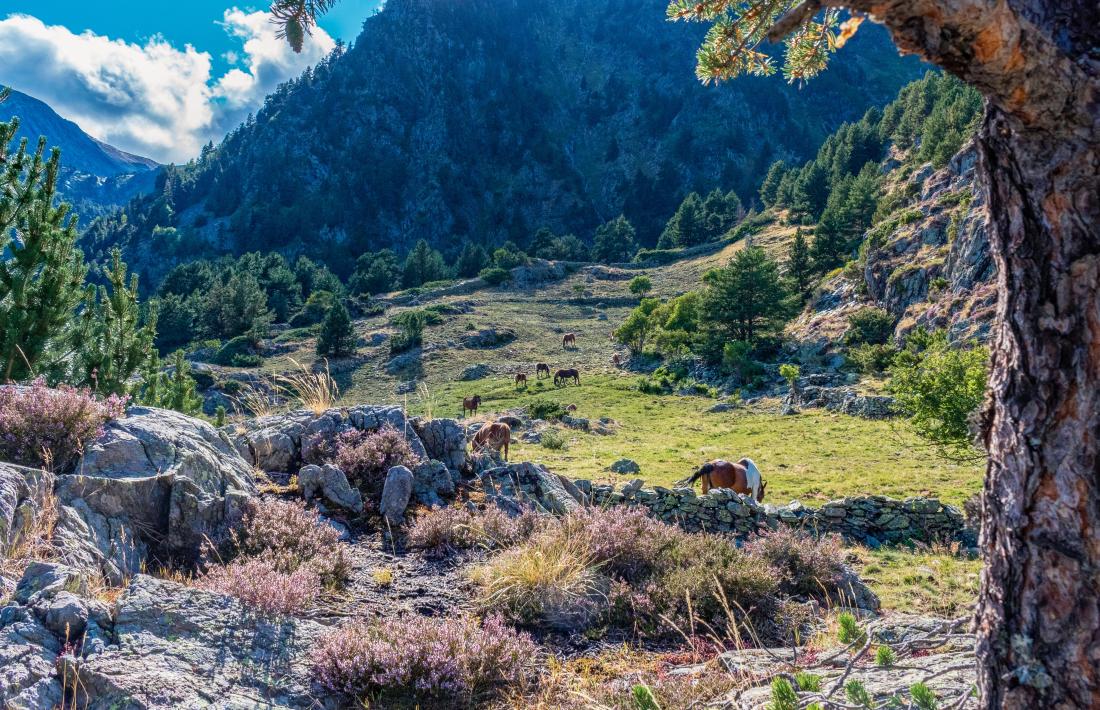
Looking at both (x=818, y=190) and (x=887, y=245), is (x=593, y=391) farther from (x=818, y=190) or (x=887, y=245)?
(x=818, y=190)

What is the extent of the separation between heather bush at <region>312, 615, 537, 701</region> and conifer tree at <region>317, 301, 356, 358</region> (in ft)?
192

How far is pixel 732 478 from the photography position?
14906mm

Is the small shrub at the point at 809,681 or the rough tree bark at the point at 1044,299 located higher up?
the rough tree bark at the point at 1044,299

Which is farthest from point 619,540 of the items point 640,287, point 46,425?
point 640,287

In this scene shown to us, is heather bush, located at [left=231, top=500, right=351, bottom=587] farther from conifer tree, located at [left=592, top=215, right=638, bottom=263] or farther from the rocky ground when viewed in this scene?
conifer tree, located at [left=592, top=215, right=638, bottom=263]

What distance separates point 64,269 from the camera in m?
9.21

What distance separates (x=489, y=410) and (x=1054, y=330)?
124 feet

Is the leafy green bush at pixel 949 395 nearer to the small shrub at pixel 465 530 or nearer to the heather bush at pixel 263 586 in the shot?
the small shrub at pixel 465 530

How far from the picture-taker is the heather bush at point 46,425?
598 cm

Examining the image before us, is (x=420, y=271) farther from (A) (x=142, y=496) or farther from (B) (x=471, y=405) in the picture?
(A) (x=142, y=496)

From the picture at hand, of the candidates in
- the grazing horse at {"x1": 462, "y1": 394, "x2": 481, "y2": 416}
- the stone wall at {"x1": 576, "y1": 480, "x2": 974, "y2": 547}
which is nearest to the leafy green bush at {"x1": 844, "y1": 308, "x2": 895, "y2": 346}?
the grazing horse at {"x1": 462, "y1": 394, "x2": 481, "y2": 416}

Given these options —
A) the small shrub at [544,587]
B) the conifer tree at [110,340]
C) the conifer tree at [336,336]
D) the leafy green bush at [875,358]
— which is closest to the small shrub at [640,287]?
the conifer tree at [336,336]

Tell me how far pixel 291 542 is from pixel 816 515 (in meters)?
11.4

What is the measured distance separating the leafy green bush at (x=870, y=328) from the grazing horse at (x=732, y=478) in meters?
32.1
